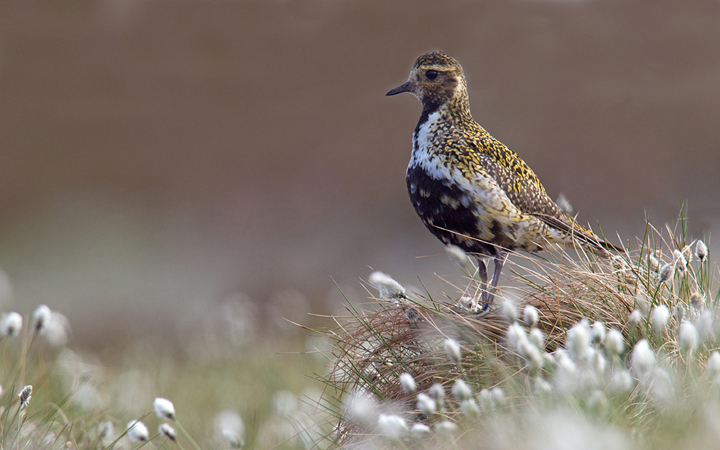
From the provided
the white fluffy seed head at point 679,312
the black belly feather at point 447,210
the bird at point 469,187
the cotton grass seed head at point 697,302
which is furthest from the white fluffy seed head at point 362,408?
the cotton grass seed head at point 697,302

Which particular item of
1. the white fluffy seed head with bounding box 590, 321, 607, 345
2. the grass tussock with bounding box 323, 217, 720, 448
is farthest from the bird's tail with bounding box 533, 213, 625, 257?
the white fluffy seed head with bounding box 590, 321, 607, 345

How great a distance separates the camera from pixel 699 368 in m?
3.25

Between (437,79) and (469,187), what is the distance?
1.06m

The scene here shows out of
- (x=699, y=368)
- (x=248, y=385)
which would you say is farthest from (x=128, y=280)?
(x=699, y=368)

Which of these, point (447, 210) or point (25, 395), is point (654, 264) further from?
point (25, 395)

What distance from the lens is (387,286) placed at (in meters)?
3.99

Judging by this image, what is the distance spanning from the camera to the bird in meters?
4.59

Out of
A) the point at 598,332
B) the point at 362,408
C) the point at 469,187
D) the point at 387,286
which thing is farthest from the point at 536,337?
the point at 469,187

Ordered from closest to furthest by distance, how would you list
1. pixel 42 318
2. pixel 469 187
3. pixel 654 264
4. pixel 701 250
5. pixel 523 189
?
pixel 701 250
pixel 42 318
pixel 654 264
pixel 469 187
pixel 523 189

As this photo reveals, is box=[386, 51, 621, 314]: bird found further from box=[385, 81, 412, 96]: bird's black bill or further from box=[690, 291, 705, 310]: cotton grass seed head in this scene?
box=[690, 291, 705, 310]: cotton grass seed head

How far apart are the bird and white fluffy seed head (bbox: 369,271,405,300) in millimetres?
704

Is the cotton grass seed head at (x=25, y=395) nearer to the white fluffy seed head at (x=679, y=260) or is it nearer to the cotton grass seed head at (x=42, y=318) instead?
the cotton grass seed head at (x=42, y=318)

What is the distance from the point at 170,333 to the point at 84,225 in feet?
25.1

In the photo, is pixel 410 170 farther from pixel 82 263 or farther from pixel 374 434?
pixel 82 263
